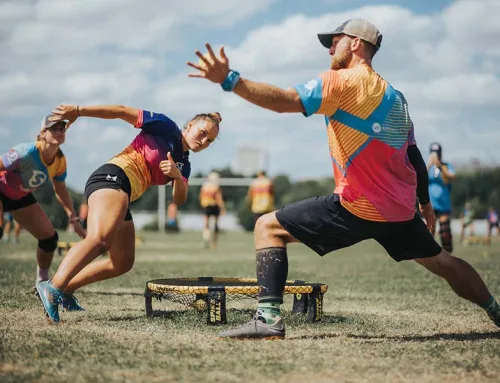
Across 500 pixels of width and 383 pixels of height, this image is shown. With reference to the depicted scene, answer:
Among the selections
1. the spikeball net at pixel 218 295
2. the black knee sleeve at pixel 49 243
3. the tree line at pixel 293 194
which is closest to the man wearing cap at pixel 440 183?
the spikeball net at pixel 218 295

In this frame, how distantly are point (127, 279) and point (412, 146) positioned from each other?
6.25 m

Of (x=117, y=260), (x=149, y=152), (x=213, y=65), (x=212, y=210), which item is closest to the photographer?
(x=213, y=65)

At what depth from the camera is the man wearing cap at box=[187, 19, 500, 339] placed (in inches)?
207

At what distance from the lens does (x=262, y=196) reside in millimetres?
22734

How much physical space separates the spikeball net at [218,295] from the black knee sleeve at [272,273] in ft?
2.69

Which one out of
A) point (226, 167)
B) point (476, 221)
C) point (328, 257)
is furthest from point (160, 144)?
point (226, 167)

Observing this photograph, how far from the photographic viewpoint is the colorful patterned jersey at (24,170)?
783 cm

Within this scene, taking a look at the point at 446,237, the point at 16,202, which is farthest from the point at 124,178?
the point at 446,237

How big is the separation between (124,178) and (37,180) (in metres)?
2.09

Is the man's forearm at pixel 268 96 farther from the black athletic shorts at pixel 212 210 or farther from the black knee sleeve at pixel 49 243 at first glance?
the black athletic shorts at pixel 212 210

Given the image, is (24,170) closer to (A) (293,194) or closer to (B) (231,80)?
(B) (231,80)

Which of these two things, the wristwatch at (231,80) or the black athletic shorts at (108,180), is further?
the black athletic shorts at (108,180)

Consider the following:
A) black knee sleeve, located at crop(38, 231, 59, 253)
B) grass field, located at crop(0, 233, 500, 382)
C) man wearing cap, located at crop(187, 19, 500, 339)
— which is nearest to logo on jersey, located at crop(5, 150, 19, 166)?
black knee sleeve, located at crop(38, 231, 59, 253)

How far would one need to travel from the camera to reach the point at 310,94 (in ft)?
16.4
